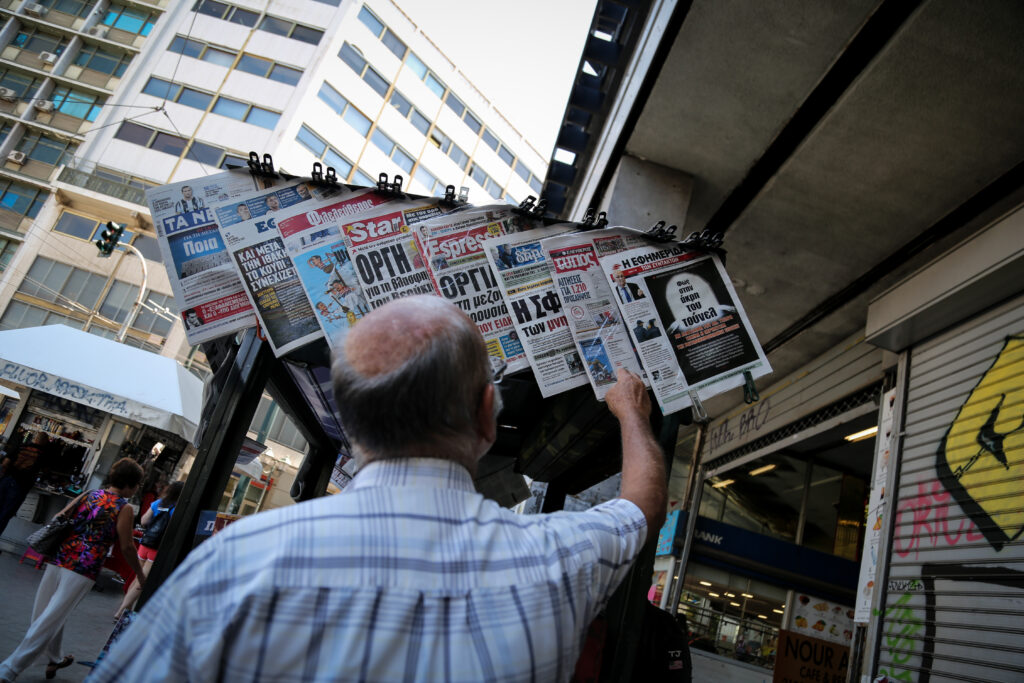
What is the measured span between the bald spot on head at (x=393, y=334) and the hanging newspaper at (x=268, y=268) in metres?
1.17

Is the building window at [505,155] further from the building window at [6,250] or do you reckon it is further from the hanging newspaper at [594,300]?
the hanging newspaper at [594,300]

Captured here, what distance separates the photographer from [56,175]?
101 ft

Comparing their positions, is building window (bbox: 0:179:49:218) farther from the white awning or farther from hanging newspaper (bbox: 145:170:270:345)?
hanging newspaper (bbox: 145:170:270:345)

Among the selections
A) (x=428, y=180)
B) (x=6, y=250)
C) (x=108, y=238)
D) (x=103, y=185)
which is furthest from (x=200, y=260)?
(x=6, y=250)

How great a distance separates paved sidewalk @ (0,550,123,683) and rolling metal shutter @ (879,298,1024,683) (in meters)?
6.20

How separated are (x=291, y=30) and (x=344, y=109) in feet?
15.5

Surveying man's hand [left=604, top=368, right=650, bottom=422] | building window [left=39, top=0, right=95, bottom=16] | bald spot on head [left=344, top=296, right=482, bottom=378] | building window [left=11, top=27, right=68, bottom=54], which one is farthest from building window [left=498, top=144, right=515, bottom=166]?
bald spot on head [left=344, top=296, right=482, bottom=378]

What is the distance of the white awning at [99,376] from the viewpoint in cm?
786

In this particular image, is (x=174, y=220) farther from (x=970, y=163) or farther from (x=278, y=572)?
(x=970, y=163)

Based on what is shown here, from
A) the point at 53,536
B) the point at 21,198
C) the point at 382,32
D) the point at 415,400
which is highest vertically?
the point at 382,32

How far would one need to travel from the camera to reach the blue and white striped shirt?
95 centimetres

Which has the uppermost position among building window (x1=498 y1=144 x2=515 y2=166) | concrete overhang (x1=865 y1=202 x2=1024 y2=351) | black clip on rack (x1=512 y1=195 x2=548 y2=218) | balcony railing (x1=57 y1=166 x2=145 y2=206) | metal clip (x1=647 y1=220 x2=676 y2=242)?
building window (x1=498 y1=144 x2=515 y2=166)

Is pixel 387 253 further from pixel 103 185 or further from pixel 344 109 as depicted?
pixel 103 185

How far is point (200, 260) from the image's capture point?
2.34 metres
